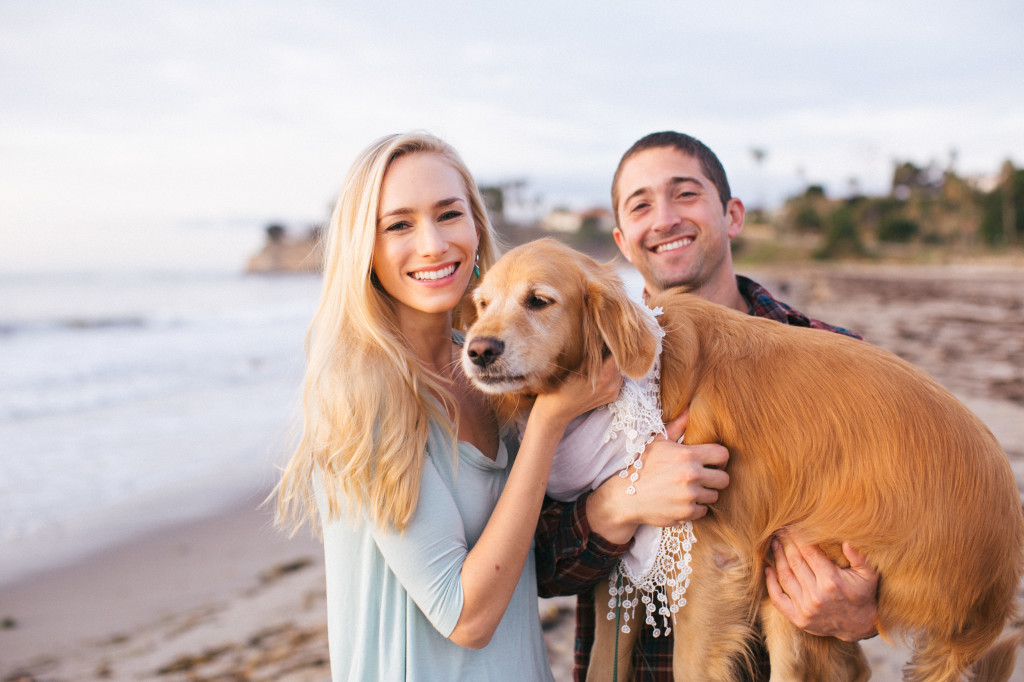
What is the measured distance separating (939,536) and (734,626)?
0.75 meters

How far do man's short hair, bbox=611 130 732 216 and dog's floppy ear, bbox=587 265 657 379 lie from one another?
42.2 inches

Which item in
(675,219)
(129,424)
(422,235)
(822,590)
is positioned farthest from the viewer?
(129,424)

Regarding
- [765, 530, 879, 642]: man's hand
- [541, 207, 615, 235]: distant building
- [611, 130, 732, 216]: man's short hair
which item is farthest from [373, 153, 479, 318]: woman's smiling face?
[541, 207, 615, 235]: distant building

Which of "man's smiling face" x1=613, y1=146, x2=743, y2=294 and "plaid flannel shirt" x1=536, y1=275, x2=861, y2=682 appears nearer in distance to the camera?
"plaid flannel shirt" x1=536, y1=275, x2=861, y2=682

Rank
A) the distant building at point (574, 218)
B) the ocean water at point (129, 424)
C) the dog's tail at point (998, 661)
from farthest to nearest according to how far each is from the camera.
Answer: the distant building at point (574, 218) → the ocean water at point (129, 424) → the dog's tail at point (998, 661)


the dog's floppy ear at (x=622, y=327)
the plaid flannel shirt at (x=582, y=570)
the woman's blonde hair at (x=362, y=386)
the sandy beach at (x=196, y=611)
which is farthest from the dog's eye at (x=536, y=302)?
the sandy beach at (x=196, y=611)

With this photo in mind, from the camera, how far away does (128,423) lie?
8.92 metres

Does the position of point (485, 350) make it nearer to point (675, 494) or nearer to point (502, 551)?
point (502, 551)

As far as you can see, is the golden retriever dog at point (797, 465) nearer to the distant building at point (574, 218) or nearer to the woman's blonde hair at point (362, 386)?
the woman's blonde hair at point (362, 386)

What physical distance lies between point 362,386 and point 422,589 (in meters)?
0.63

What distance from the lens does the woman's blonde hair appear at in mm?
1994

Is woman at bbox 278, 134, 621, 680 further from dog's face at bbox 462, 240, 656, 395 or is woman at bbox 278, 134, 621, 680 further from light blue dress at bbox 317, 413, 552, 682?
dog's face at bbox 462, 240, 656, 395

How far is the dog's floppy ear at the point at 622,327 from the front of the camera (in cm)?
237

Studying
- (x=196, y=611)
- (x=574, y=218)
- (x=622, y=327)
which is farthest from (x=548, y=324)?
(x=574, y=218)
